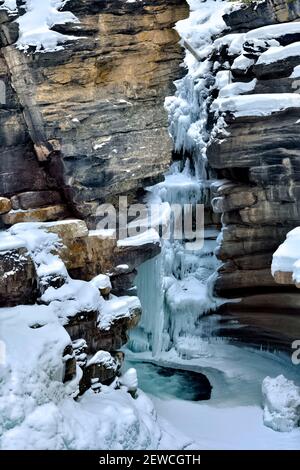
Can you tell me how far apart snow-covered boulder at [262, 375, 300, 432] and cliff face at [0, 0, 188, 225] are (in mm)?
5877

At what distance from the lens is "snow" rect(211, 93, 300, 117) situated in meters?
14.0

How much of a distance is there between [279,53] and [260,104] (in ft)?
5.31

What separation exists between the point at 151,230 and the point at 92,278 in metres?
2.11

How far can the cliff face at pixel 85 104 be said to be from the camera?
12039 millimetres

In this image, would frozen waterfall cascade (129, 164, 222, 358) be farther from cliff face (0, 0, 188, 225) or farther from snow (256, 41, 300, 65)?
snow (256, 41, 300, 65)

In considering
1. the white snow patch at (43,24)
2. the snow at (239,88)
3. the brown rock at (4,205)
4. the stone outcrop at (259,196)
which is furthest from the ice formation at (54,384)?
the snow at (239,88)

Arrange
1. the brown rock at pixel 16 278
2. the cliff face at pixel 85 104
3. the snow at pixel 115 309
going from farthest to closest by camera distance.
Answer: the cliff face at pixel 85 104 < the snow at pixel 115 309 < the brown rock at pixel 16 278

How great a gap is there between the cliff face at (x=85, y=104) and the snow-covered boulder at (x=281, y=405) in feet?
19.3

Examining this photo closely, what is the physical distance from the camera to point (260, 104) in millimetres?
14219

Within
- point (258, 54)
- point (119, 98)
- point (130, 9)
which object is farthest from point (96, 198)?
point (258, 54)

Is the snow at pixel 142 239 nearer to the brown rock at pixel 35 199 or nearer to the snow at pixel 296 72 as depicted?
the brown rock at pixel 35 199

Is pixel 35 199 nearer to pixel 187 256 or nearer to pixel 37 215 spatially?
pixel 37 215

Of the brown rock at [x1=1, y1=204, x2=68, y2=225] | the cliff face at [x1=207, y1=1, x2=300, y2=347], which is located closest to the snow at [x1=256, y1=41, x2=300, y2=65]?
the cliff face at [x1=207, y1=1, x2=300, y2=347]

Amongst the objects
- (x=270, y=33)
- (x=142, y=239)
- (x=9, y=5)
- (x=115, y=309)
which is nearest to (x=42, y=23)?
(x=9, y=5)
